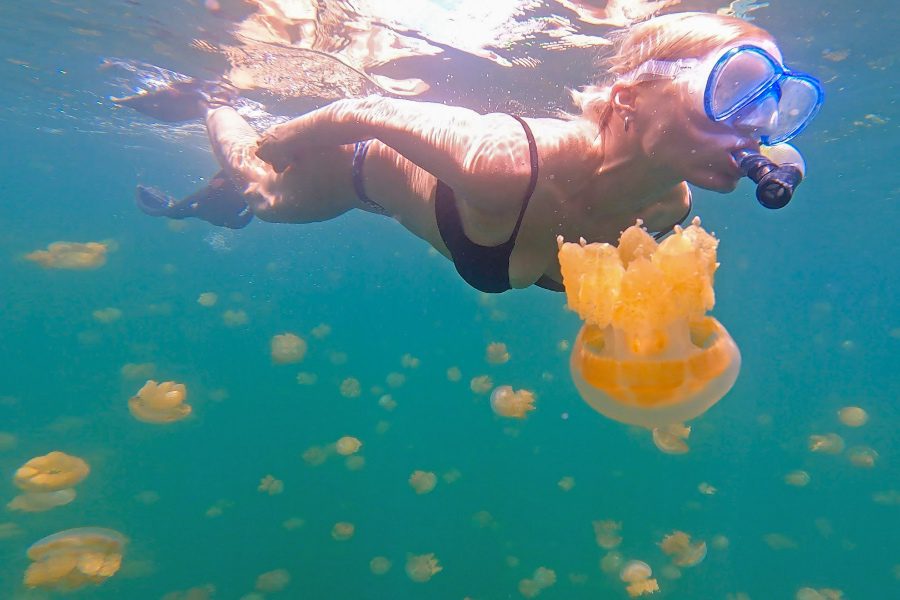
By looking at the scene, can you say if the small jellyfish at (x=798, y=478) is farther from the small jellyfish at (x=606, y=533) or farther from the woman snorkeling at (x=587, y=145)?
the woman snorkeling at (x=587, y=145)

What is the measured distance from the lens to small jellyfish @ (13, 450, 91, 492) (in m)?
7.18

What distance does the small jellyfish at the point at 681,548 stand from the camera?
840 cm

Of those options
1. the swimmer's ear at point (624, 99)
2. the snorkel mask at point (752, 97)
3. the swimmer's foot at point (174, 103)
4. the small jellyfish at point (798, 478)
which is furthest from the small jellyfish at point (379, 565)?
the snorkel mask at point (752, 97)

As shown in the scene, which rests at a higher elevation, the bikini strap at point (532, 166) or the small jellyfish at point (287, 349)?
the bikini strap at point (532, 166)

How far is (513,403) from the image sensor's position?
330 inches

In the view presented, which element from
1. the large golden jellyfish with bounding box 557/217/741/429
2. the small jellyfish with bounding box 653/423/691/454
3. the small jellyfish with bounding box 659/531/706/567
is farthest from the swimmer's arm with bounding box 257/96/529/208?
the small jellyfish with bounding box 659/531/706/567

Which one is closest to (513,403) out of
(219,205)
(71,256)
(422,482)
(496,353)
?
(496,353)

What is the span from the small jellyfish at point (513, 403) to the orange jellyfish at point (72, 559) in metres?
5.50

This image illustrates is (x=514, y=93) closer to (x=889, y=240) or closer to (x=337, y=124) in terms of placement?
(x=337, y=124)

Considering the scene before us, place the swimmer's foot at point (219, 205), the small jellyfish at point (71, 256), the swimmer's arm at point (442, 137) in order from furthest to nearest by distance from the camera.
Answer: the small jellyfish at point (71, 256) → the swimmer's foot at point (219, 205) → the swimmer's arm at point (442, 137)

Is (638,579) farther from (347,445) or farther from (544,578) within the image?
(347,445)

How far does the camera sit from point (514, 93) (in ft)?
30.1

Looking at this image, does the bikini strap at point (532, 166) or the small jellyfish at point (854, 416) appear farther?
the small jellyfish at point (854, 416)

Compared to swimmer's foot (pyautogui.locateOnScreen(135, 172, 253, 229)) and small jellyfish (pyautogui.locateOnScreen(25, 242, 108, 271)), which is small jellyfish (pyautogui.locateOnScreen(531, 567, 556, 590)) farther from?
small jellyfish (pyautogui.locateOnScreen(25, 242, 108, 271))
